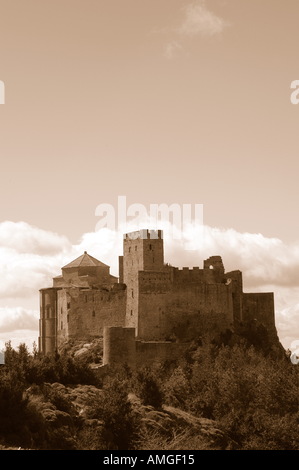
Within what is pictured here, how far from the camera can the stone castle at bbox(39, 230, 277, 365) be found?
7956 cm

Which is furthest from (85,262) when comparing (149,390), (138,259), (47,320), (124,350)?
(149,390)

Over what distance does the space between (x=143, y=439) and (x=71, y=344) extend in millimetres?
24230

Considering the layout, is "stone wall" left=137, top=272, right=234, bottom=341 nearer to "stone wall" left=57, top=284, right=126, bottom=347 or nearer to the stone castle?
the stone castle

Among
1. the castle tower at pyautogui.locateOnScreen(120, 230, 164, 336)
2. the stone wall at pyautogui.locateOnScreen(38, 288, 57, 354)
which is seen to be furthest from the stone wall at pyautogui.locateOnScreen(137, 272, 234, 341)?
the stone wall at pyautogui.locateOnScreen(38, 288, 57, 354)

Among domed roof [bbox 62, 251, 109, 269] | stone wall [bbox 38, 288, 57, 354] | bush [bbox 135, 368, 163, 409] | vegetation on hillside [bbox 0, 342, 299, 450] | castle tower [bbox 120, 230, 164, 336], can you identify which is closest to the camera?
vegetation on hillside [bbox 0, 342, 299, 450]

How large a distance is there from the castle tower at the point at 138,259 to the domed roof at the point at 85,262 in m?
7.79

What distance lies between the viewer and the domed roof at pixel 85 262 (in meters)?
89.2

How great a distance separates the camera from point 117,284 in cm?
8231

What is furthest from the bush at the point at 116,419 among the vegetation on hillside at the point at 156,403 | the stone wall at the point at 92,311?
the stone wall at the point at 92,311

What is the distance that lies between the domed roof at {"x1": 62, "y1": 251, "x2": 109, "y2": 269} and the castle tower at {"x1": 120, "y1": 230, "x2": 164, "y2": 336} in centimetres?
779

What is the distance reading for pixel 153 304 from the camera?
79812 mm

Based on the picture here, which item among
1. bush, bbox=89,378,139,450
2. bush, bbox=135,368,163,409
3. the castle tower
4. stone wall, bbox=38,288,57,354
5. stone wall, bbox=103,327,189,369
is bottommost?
bush, bbox=89,378,139,450

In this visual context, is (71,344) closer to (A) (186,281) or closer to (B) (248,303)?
(A) (186,281)
